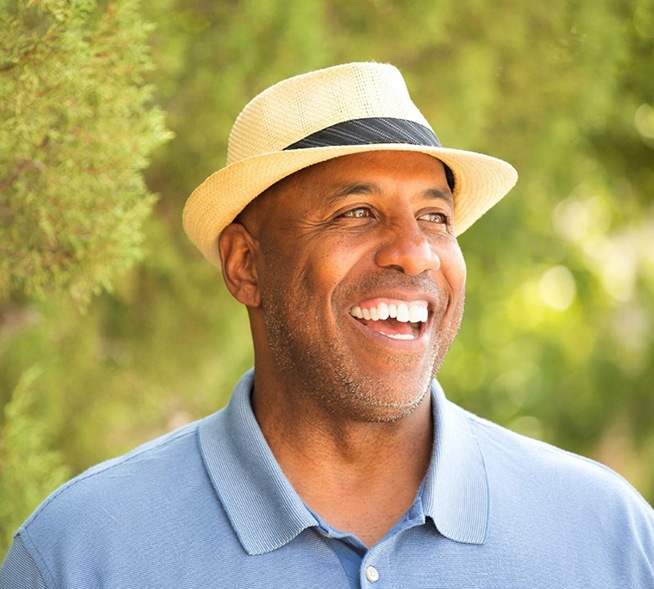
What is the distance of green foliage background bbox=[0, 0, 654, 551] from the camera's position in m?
2.68

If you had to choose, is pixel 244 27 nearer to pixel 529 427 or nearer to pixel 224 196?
pixel 224 196

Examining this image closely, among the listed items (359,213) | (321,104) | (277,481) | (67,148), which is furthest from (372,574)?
(67,148)

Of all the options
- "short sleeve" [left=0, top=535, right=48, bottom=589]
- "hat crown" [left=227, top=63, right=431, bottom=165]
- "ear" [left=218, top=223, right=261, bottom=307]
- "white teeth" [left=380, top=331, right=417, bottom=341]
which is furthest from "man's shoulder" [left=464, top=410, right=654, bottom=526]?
"short sleeve" [left=0, top=535, right=48, bottom=589]

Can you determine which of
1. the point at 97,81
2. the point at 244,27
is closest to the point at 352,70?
the point at 97,81

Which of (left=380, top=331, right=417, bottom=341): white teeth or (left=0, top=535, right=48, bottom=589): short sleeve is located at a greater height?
(left=380, top=331, right=417, bottom=341): white teeth

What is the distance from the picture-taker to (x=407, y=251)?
7.89 feet

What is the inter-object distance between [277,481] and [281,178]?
677 millimetres

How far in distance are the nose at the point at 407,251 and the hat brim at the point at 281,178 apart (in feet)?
0.58

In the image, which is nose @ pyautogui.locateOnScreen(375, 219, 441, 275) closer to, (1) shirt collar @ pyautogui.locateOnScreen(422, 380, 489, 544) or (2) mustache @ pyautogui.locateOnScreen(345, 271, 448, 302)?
(2) mustache @ pyautogui.locateOnScreen(345, 271, 448, 302)

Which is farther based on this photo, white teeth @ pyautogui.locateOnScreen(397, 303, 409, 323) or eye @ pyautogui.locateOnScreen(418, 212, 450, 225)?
eye @ pyautogui.locateOnScreen(418, 212, 450, 225)

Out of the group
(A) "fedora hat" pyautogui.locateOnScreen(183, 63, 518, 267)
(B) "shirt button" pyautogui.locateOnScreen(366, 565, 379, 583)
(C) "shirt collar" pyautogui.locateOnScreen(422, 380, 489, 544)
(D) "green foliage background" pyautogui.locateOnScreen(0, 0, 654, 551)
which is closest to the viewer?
(B) "shirt button" pyautogui.locateOnScreen(366, 565, 379, 583)

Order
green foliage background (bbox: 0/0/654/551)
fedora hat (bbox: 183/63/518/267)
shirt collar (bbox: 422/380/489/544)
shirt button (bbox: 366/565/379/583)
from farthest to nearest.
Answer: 1. green foliage background (bbox: 0/0/654/551)
2. fedora hat (bbox: 183/63/518/267)
3. shirt collar (bbox: 422/380/489/544)
4. shirt button (bbox: 366/565/379/583)

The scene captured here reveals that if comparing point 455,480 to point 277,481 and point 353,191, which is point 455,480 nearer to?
point 277,481

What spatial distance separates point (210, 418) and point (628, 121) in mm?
4558
